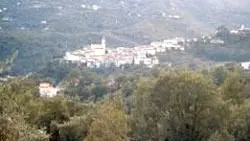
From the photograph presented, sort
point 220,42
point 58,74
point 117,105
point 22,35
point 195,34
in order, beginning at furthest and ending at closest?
point 195,34
point 22,35
point 220,42
point 58,74
point 117,105

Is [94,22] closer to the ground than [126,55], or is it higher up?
closer to the ground

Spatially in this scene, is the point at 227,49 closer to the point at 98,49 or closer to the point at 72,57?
the point at 72,57

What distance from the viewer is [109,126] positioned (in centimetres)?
1639

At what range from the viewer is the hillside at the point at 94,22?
7838cm

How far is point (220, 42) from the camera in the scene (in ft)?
227

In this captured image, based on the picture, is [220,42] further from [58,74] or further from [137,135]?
[137,135]

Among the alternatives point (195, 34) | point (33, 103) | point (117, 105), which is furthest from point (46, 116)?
point (195, 34)

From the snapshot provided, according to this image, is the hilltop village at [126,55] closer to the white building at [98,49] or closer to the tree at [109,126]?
the white building at [98,49]

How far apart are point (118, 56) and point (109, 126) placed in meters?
57.4

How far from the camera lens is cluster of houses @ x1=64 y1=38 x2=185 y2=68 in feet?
233

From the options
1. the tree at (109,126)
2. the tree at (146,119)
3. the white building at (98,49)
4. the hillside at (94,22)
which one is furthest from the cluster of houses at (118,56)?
the tree at (109,126)

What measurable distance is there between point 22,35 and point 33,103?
200ft

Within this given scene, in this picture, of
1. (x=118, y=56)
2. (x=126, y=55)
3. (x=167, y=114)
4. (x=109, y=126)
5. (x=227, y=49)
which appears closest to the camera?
(x=109, y=126)

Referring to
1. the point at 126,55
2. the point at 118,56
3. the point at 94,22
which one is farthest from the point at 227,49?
the point at 94,22
